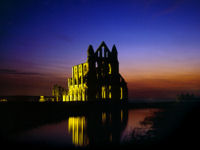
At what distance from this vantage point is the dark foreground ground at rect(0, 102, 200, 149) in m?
14.3

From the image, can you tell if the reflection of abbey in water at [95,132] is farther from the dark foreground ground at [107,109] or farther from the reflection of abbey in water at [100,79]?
the reflection of abbey in water at [100,79]

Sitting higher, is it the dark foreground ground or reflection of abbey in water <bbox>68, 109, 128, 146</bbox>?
the dark foreground ground

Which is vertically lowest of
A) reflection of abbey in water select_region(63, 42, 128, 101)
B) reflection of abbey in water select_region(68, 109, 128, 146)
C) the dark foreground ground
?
reflection of abbey in water select_region(68, 109, 128, 146)

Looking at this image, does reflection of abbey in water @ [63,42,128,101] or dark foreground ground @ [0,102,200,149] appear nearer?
dark foreground ground @ [0,102,200,149]

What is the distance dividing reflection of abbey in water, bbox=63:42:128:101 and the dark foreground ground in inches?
146

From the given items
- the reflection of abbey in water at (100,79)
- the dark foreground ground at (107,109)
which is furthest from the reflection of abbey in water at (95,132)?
the reflection of abbey in water at (100,79)

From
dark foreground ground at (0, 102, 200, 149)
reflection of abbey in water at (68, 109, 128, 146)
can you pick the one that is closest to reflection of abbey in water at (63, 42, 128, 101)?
dark foreground ground at (0, 102, 200, 149)

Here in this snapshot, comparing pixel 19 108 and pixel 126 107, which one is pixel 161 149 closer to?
pixel 19 108

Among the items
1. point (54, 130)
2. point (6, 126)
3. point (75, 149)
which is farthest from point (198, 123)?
point (6, 126)

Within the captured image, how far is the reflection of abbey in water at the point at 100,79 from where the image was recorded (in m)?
46.7

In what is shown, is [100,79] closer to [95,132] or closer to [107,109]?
[107,109]

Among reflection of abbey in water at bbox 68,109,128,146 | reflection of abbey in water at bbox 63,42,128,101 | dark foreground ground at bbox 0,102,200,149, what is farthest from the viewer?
reflection of abbey in water at bbox 63,42,128,101

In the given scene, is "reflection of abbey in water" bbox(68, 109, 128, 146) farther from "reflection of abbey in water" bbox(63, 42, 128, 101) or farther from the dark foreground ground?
"reflection of abbey in water" bbox(63, 42, 128, 101)

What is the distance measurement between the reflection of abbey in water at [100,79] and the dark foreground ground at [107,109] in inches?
146
